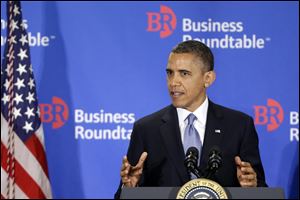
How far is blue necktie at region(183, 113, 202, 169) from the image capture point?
2324 millimetres

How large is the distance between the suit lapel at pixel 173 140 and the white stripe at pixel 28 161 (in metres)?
1.31

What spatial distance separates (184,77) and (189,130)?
22cm

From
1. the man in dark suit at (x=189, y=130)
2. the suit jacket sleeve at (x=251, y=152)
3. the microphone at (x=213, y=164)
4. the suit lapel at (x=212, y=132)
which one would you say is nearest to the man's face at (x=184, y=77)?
the man in dark suit at (x=189, y=130)

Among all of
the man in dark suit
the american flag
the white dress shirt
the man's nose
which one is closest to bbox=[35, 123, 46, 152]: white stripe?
the american flag

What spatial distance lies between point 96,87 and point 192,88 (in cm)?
153

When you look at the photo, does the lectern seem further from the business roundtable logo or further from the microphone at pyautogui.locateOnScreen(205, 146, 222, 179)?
the business roundtable logo

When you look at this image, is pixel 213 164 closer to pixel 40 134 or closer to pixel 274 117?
pixel 40 134

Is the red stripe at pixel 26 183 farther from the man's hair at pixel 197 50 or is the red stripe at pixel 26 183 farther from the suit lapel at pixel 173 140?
the man's hair at pixel 197 50

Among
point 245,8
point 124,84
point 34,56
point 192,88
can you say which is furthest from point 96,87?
point 192,88

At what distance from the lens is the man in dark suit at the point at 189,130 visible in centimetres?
228

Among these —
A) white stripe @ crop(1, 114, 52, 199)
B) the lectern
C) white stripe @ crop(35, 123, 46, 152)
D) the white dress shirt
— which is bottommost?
white stripe @ crop(1, 114, 52, 199)

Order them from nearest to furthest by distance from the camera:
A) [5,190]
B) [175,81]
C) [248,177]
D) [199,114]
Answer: [248,177]
[175,81]
[199,114]
[5,190]

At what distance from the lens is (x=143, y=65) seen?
12.4 feet

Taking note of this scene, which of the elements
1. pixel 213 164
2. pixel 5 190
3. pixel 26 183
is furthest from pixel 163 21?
pixel 213 164
